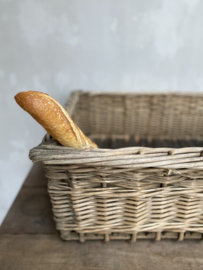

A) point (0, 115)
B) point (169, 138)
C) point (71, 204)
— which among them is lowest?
point (169, 138)

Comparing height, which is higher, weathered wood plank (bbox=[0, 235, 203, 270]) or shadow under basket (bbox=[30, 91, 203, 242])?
shadow under basket (bbox=[30, 91, 203, 242])

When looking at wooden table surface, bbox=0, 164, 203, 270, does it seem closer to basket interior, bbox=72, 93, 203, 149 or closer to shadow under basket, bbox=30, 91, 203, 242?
shadow under basket, bbox=30, 91, 203, 242

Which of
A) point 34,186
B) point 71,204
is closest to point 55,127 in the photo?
point 71,204

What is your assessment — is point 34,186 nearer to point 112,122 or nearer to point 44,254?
point 44,254

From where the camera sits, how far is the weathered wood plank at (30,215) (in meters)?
0.63

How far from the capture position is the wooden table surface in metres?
0.53

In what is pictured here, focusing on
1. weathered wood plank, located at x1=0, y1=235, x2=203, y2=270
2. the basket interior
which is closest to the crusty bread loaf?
weathered wood plank, located at x1=0, y1=235, x2=203, y2=270

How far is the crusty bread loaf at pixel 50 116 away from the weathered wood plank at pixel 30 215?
298 mm

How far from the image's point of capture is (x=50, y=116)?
45 centimetres

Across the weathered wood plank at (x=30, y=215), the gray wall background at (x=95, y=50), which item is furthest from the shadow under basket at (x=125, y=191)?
the gray wall background at (x=95, y=50)

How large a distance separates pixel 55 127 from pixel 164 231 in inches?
15.9

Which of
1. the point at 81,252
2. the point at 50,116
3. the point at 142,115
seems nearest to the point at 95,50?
the point at 142,115

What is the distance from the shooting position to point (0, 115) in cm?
72

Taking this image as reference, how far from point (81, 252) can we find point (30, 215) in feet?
0.71
